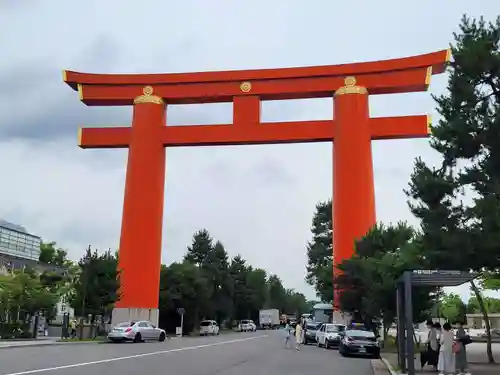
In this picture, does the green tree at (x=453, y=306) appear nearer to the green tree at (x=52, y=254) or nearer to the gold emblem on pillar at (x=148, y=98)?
the green tree at (x=52, y=254)

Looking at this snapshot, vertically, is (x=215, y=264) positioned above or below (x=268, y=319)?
above

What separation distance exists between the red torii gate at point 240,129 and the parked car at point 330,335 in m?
6.43

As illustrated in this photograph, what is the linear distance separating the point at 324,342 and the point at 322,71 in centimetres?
1855

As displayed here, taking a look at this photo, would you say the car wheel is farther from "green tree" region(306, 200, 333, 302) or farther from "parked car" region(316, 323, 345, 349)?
"green tree" region(306, 200, 333, 302)

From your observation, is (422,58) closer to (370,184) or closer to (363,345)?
(370,184)

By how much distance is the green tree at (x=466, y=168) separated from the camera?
56.2 feet

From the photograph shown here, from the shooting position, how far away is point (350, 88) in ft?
Answer: 143

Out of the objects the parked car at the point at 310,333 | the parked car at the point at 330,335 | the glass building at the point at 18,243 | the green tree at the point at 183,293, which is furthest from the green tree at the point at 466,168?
the glass building at the point at 18,243

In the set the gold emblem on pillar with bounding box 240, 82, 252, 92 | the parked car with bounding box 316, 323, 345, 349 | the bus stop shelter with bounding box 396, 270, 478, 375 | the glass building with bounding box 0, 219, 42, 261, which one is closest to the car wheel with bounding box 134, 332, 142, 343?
the parked car with bounding box 316, 323, 345, 349

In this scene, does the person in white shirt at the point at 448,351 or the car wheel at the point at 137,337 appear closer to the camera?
the person in white shirt at the point at 448,351

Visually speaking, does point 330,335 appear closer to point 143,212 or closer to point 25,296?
point 143,212

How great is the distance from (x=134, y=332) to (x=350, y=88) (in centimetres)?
2190

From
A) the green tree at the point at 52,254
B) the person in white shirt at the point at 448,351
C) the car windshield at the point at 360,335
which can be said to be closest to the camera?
the person in white shirt at the point at 448,351

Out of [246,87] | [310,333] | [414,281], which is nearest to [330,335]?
[310,333]
